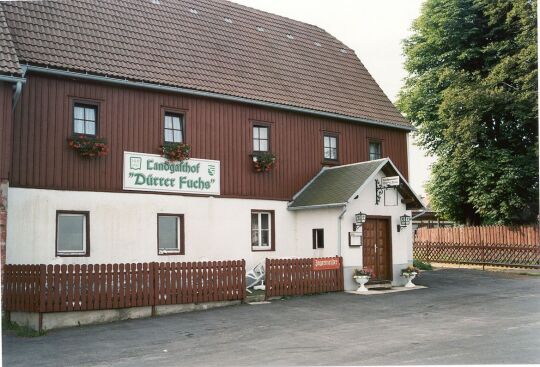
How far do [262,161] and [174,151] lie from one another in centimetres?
299

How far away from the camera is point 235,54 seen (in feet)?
64.1

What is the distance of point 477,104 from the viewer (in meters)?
23.2

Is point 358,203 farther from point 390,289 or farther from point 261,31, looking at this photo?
point 261,31

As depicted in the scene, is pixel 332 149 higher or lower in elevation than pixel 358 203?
higher

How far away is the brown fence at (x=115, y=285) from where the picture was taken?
12258 mm

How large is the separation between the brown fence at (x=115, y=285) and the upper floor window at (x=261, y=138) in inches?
188

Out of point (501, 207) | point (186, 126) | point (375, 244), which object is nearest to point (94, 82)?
point (186, 126)

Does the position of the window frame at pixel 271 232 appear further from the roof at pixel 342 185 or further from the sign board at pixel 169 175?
the sign board at pixel 169 175

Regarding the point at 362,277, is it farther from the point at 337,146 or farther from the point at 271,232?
the point at 337,146

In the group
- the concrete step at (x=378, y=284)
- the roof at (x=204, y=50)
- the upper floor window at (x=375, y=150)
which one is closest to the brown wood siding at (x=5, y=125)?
the roof at (x=204, y=50)

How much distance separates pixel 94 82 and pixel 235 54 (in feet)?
18.7

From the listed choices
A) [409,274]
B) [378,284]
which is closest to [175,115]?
[378,284]

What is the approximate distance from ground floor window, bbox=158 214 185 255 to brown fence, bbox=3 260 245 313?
2068 millimetres

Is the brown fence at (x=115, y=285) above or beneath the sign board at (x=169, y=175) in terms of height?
beneath
